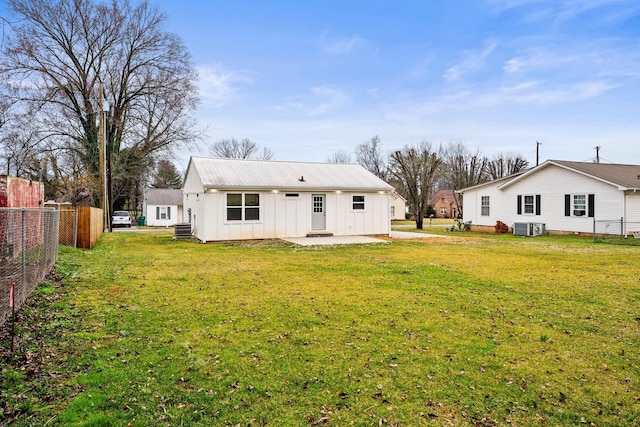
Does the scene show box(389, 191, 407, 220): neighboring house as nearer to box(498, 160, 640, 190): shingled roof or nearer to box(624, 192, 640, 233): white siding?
box(498, 160, 640, 190): shingled roof

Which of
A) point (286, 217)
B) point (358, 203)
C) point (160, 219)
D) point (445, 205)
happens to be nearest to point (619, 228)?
point (358, 203)

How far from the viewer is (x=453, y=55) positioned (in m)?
22.2

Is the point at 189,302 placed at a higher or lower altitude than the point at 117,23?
lower

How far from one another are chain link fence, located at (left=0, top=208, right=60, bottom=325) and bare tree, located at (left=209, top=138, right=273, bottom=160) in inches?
2044

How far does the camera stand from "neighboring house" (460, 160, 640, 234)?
19031 millimetres

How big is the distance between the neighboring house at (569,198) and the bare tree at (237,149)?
132 feet

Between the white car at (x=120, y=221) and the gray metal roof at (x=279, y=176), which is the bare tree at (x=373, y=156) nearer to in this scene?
the white car at (x=120, y=221)

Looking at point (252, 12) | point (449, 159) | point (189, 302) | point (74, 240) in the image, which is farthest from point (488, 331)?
point (449, 159)

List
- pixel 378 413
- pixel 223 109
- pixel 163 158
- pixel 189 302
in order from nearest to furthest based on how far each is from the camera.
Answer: pixel 378 413, pixel 189 302, pixel 163 158, pixel 223 109

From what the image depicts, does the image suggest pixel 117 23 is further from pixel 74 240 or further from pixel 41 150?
pixel 74 240

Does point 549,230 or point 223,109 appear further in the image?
point 223,109

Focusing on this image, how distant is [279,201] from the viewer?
19.2 m

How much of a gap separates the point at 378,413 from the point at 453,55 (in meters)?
22.9

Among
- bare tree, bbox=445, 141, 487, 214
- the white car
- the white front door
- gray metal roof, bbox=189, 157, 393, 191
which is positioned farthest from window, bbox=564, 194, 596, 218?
the white car
